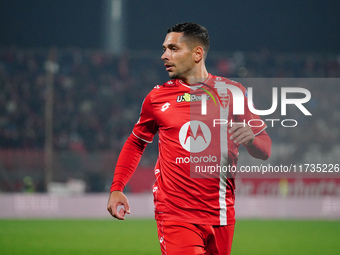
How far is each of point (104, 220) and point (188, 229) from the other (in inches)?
472

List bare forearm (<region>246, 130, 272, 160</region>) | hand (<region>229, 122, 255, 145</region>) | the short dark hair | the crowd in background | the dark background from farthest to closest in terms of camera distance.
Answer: the dark background
the crowd in background
the short dark hair
bare forearm (<region>246, 130, 272, 160</region>)
hand (<region>229, 122, 255, 145</region>)

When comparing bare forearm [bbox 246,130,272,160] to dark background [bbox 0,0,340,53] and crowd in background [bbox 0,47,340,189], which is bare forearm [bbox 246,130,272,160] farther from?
dark background [bbox 0,0,340,53]

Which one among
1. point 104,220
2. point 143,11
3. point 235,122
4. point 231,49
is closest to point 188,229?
point 235,122

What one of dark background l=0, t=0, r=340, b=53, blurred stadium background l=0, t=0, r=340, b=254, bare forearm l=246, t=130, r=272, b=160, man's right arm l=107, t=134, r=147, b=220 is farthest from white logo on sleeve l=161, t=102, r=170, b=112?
dark background l=0, t=0, r=340, b=53

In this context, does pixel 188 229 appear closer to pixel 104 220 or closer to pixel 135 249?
pixel 135 249

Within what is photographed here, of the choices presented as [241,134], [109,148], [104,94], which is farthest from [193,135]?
[104,94]

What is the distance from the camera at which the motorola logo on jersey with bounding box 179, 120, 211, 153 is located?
358cm

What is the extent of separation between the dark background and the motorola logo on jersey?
2363 centimetres

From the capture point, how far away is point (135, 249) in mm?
9516

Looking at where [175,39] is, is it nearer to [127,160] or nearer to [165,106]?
[165,106]

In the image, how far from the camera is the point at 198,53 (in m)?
3.78

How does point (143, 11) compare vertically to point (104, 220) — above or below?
above

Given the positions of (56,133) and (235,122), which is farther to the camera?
(56,133)

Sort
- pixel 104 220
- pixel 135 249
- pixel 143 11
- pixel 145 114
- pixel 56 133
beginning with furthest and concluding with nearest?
1. pixel 143 11
2. pixel 56 133
3. pixel 104 220
4. pixel 135 249
5. pixel 145 114
